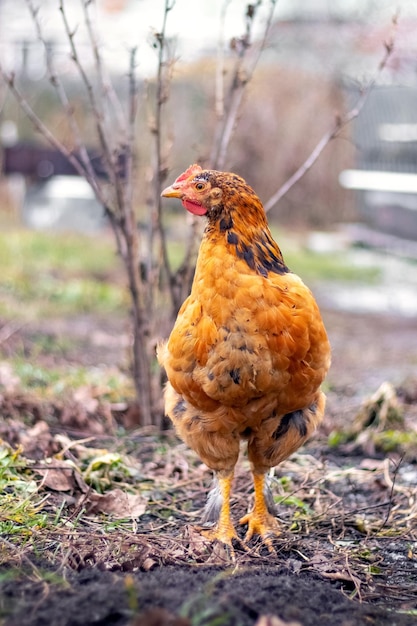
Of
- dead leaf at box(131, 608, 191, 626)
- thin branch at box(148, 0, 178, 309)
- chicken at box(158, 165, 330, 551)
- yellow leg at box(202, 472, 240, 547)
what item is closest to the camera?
dead leaf at box(131, 608, 191, 626)

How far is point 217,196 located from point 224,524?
1335 millimetres

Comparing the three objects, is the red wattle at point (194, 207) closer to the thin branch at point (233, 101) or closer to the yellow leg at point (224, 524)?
the yellow leg at point (224, 524)

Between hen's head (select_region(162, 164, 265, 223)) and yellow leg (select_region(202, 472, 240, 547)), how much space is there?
3.63 ft

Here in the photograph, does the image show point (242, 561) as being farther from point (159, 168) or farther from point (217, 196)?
point (159, 168)

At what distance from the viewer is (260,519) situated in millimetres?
3773

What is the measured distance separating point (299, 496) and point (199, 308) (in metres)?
1.44

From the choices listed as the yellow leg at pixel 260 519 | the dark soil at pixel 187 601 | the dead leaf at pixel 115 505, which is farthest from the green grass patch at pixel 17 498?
the yellow leg at pixel 260 519

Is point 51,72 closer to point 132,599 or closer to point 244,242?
point 244,242

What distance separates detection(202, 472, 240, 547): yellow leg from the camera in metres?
3.55

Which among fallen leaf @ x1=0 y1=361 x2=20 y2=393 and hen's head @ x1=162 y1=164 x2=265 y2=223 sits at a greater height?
hen's head @ x1=162 y1=164 x2=265 y2=223

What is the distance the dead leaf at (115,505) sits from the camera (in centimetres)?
388

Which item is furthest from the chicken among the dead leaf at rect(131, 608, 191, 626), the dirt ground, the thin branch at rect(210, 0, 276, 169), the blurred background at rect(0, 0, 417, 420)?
the blurred background at rect(0, 0, 417, 420)

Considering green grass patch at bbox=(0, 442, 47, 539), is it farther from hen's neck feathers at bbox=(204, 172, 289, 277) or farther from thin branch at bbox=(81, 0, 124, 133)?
thin branch at bbox=(81, 0, 124, 133)

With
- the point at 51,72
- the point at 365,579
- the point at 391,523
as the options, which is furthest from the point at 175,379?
the point at 51,72
